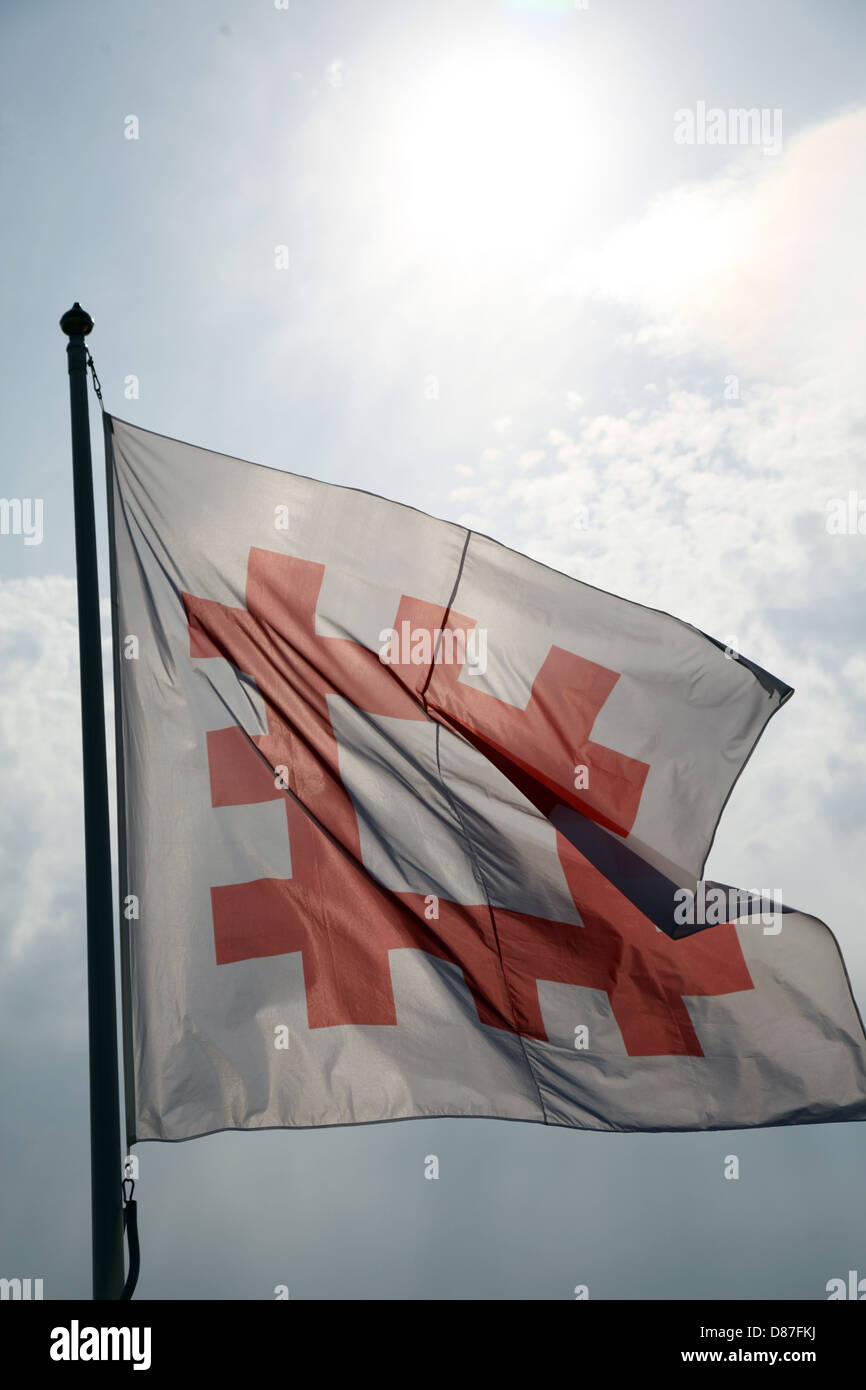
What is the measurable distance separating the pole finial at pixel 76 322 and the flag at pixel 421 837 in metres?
0.58

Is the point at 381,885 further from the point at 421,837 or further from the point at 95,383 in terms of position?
the point at 95,383

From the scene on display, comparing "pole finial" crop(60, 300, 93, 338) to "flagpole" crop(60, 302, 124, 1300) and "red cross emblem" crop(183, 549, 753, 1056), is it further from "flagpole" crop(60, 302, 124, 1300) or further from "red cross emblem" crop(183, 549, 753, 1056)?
"red cross emblem" crop(183, 549, 753, 1056)

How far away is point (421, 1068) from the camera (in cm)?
624

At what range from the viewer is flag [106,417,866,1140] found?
6090 millimetres

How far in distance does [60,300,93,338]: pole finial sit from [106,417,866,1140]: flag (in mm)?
575

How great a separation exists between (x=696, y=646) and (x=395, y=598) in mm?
2059

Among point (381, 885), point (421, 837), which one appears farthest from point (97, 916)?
point (421, 837)

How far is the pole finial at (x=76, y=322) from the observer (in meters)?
6.43

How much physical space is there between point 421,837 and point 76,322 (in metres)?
3.81

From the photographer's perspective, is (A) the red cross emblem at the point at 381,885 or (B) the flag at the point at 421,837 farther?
(A) the red cross emblem at the point at 381,885

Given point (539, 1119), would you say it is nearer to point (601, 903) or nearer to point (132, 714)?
point (601, 903)

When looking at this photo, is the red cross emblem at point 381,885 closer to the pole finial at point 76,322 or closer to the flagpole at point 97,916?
the flagpole at point 97,916

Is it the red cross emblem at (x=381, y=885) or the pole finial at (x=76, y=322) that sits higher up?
the pole finial at (x=76, y=322)

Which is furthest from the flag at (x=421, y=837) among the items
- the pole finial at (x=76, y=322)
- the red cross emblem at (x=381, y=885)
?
the pole finial at (x=76, y=322)
